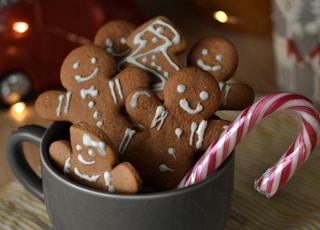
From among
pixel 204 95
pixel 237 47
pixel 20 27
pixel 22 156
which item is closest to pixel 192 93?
pixel 204 95

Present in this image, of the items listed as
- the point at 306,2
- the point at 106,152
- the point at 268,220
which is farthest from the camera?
the point at 306,2

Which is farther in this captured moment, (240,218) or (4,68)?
(4,68)

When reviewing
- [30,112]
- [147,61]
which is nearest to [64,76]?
[147,61]

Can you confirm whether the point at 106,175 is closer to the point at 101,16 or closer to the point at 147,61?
the point at 147,61

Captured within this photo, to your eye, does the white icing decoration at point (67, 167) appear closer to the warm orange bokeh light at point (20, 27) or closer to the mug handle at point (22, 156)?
the mug handle at point (22, 156)

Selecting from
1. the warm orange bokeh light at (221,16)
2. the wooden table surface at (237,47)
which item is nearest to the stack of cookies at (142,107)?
the wooden table surface at (237,47)

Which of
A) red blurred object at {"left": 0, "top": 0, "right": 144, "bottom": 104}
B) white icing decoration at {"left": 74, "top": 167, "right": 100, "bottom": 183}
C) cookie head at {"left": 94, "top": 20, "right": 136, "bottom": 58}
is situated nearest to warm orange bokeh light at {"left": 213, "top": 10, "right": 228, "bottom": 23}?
red blurred object at {"left": 0, "top": 0, "right": 144, "bottom": 104}

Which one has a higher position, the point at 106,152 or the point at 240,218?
the point at 106,152
